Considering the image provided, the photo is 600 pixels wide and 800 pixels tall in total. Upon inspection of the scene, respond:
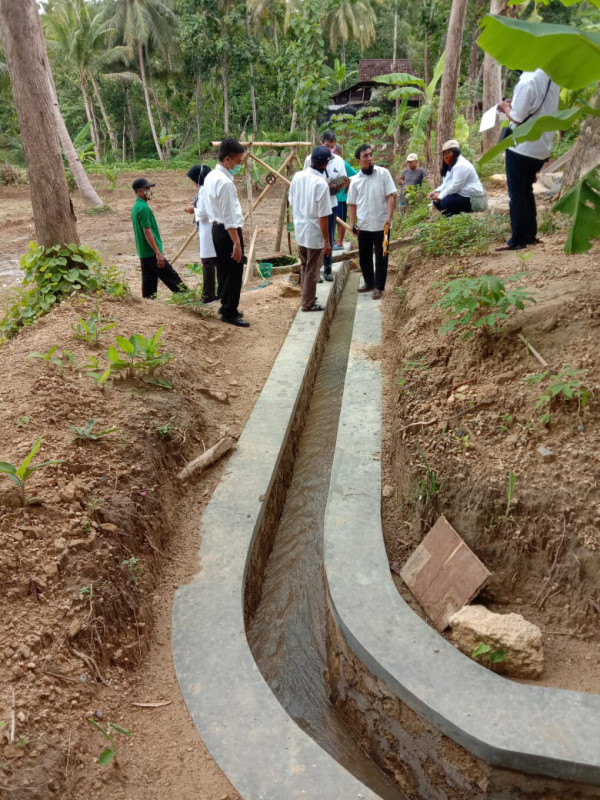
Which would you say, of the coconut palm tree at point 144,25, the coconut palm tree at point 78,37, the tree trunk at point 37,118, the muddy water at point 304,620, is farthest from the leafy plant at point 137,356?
the coconut palm tree at point 144,25

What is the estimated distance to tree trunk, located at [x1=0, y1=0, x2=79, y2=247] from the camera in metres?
5.06

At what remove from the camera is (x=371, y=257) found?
7602mm

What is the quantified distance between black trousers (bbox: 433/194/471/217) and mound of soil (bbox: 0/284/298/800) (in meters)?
4.14

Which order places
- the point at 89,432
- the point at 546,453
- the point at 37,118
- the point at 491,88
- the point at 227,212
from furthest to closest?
1. the point at 491,88
2. the point at 227,212
3. the point at 37,118
4. the point at 89,432
5. the point at 546,453

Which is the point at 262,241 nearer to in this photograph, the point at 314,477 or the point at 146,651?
the point at 314,477

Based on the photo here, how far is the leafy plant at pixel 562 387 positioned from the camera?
3.27 metres

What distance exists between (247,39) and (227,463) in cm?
2847

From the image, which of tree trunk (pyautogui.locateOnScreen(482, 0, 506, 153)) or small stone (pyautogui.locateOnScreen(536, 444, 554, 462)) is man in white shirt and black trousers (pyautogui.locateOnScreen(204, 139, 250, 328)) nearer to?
small stone (pyautogui.locateOnScreen(536, 444, 554, 462))

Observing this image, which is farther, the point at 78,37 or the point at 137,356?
the point at 78,37

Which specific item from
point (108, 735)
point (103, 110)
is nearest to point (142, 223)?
point (108, 735)

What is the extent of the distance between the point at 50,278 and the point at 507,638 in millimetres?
5074

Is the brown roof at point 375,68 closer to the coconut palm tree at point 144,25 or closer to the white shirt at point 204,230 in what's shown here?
the coconut palm tree at point 144,25

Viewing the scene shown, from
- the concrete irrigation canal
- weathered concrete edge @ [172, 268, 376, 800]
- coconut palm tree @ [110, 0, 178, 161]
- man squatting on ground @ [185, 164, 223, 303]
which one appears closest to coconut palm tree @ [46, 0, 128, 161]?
coconut palm tree @ [110, 0, 178, 161]

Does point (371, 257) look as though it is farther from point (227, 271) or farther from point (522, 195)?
point (522, 195)
